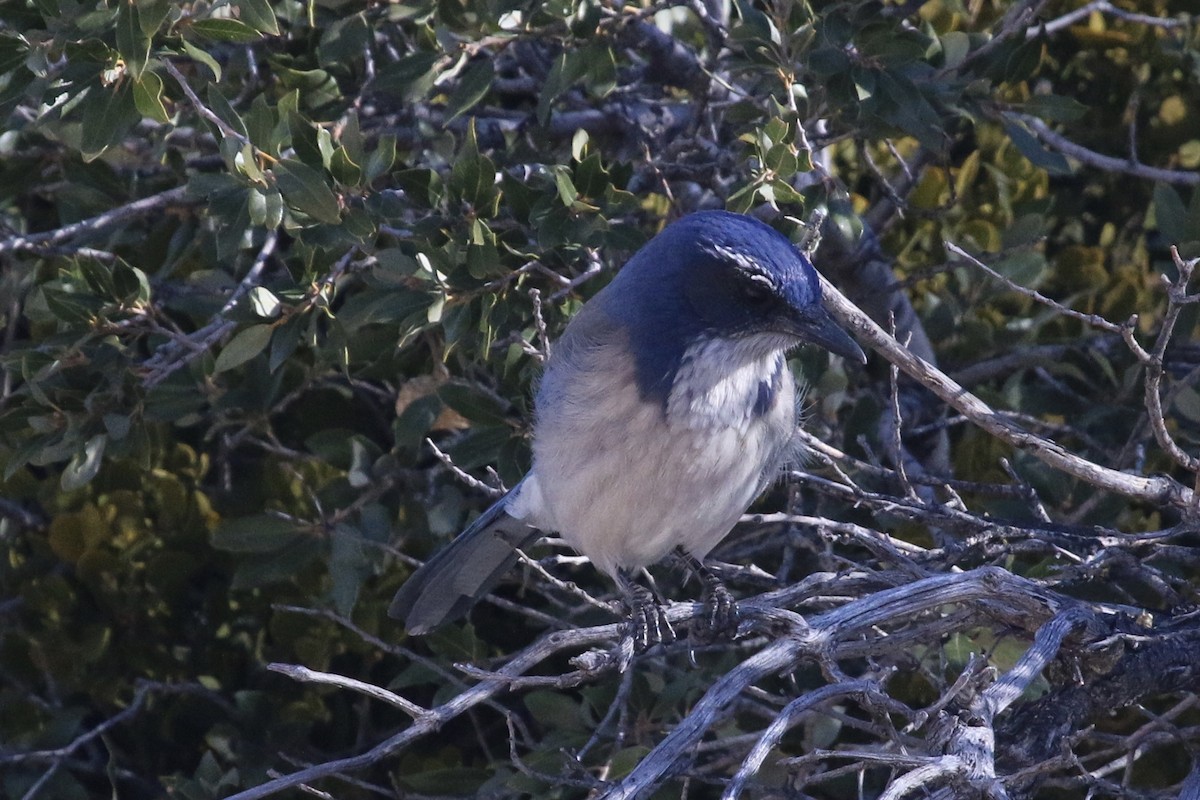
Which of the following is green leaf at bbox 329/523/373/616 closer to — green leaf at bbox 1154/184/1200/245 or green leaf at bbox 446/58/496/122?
green leaf at bbox 446/58/496/122

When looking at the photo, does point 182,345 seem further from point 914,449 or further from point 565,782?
point 914,449

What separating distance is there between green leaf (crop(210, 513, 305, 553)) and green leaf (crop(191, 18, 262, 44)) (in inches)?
60.3

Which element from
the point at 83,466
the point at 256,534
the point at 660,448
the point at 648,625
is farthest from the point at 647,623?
the point at 83,466

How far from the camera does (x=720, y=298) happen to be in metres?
3.95

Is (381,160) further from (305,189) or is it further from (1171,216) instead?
(1171,216)

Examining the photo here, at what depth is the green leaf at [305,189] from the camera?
12.4 feet

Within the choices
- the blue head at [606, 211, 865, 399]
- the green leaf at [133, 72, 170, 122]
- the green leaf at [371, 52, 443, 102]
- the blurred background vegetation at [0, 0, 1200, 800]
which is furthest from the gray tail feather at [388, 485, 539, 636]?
the green leaf at [133, 72, 170, 122]

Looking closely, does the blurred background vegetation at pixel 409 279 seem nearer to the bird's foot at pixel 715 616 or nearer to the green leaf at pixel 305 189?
the green leaf at pixel 305 189

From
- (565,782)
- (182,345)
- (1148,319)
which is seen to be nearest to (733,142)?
(1148,319)

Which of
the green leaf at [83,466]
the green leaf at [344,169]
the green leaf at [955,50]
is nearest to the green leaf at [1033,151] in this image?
the green leaf at [955,50]

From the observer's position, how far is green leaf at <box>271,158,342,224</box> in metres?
3.78

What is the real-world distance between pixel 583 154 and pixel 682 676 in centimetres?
157

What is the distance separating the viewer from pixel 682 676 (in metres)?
4.19

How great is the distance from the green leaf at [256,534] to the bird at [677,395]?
866mm
